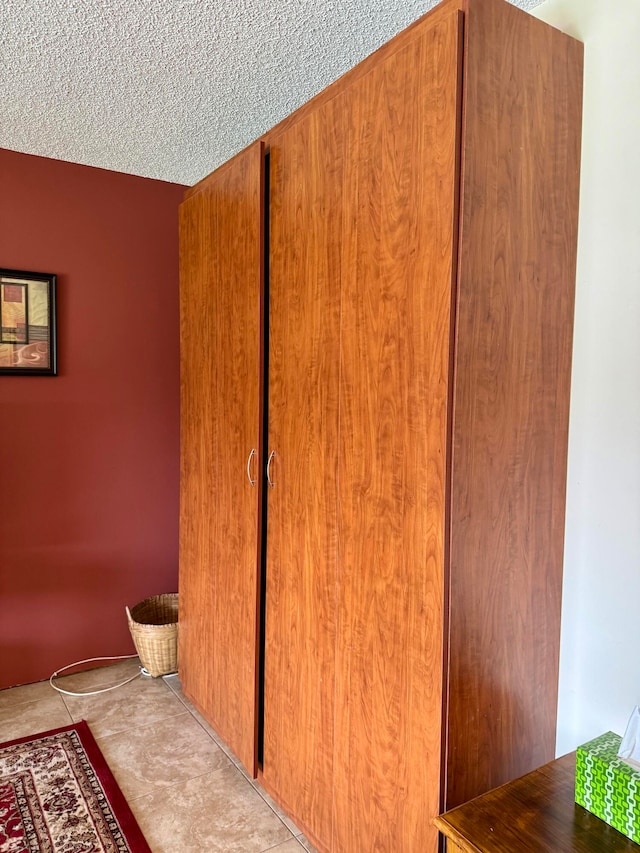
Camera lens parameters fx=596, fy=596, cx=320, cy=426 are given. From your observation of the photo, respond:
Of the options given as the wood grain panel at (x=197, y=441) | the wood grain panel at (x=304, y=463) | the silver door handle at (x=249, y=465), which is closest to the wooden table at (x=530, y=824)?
the wood grain panel at (x=304, y=463)

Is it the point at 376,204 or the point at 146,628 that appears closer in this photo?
the point at 376,204

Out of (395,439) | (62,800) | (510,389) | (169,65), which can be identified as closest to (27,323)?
(169,65)

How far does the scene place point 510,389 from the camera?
1.35 metres

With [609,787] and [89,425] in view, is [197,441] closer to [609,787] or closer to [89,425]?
[89,425]

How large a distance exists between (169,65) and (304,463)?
1.37 meters

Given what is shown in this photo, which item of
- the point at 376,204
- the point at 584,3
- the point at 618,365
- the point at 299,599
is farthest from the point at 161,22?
the point at 299,599

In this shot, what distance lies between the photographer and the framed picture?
2.65 m

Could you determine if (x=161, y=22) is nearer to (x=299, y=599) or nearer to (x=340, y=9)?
(x=340, y=9)

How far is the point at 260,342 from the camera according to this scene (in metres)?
1.91

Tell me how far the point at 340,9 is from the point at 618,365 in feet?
4.05

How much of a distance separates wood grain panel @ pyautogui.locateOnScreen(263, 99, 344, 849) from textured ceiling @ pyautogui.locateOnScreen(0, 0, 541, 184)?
32 centimetres

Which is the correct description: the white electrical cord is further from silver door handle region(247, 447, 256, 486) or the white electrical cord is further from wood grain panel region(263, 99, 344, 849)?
silver door handle region(247, 447, 256, 486)

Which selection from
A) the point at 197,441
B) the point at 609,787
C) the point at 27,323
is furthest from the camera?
the point at 27,323

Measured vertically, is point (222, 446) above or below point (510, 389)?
below
